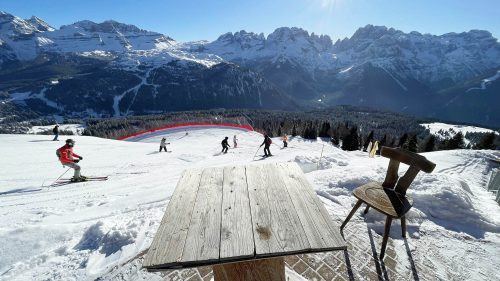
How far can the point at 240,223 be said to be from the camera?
9.16 ft

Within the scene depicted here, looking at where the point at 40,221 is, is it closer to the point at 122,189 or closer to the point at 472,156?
the point at 122,189

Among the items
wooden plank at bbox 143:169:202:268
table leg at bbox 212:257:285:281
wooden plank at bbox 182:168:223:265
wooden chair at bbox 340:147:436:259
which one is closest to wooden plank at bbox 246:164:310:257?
wooden plank at bbox 182:168:223:265

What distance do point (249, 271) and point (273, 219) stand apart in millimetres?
708

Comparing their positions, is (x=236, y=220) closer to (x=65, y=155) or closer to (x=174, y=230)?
(x=174, y=230)

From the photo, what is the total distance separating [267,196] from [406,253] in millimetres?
3489

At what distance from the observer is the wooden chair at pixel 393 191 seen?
4.69m

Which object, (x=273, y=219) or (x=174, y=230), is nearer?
(x=174, y=230)

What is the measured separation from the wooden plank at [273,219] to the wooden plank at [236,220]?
7cm

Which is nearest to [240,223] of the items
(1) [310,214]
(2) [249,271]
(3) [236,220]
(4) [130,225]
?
(3) [236,220]

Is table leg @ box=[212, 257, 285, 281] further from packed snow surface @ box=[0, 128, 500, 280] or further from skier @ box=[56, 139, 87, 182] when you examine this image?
skier @ box=[56, 139, 87, 182]

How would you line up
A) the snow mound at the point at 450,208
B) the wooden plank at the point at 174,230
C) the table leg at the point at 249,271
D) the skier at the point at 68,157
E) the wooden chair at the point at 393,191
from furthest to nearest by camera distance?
the skier at the point at 68,157 < the snow mound at the point at 450,208 < the wooden chair at the point at 393,191 < the table leg at the point at 249,271 < the wooden plank at the point at 174,230

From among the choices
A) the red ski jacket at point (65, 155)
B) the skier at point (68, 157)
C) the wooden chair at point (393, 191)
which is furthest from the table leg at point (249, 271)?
the red ski jacket at point (65, 155)

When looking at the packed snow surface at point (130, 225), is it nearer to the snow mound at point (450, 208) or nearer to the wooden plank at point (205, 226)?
the snow mound at point (450, 208)

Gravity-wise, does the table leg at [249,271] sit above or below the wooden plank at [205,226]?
below
